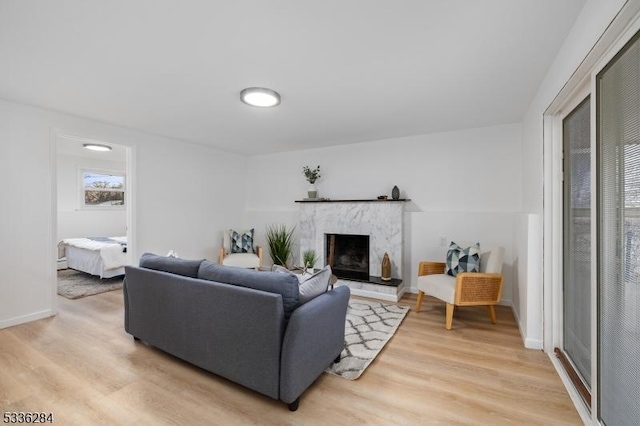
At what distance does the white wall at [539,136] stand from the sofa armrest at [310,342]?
1.77 metres

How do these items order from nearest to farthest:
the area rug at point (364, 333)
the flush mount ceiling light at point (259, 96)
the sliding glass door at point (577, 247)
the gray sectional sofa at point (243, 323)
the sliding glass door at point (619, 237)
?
the sliding glass door at point (619, 237) → the gray sectional sofa at point (243, 323) → the sliding glass door at point (577, 247) → the area rug at point (364, 333) → the flush mount ceiling light at point (259, 96)

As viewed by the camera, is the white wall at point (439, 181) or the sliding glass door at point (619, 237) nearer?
the sliding glass door at point (619, 237)

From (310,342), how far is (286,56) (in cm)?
207

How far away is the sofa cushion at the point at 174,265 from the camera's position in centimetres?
230

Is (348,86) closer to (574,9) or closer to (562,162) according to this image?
(574,9)

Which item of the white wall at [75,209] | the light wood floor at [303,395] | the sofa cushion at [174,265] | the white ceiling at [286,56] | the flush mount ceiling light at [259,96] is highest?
the white ceiling at [286,56]

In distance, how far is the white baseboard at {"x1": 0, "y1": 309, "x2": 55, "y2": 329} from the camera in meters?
3.01

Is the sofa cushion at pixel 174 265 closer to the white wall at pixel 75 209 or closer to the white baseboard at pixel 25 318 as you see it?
the white baseboard at pixel 25 318

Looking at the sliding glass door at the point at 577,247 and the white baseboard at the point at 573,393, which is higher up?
the sliding glass door at the point at 577,247

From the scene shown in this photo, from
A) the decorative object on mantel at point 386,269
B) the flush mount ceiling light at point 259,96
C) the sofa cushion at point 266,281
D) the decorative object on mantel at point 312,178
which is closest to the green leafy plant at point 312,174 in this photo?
the decorative object on mantel at point 312,178

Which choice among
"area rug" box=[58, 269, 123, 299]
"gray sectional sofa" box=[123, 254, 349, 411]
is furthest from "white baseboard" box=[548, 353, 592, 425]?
"area rug" box=[58, 269, 123, 299]

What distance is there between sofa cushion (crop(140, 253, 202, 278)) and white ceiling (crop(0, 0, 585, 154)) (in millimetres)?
1604

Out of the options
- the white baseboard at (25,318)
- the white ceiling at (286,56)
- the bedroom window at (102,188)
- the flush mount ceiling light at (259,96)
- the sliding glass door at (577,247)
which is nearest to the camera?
the white ceiling at (286,56)

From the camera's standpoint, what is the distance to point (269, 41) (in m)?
1.93
